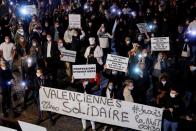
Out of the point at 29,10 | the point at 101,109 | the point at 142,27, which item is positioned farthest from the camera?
the point at 29,10

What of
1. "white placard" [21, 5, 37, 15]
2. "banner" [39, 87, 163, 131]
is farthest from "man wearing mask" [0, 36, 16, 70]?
"white placard" [21, 5, 37, 15]

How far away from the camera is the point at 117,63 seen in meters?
15.8

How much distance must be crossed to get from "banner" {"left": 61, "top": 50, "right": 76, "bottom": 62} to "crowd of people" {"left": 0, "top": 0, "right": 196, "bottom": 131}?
15cm

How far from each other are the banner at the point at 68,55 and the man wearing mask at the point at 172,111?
17.4 feet

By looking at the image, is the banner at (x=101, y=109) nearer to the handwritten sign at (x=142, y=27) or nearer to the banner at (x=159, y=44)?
the banner at (x=159, y=44)

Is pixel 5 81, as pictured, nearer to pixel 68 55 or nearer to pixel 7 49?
pixel 7 49

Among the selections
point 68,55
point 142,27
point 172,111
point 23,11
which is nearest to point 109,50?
point 142,27

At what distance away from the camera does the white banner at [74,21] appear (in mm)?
19609

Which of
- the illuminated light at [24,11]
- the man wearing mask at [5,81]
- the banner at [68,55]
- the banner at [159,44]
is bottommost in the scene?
the man wearing mask at [5,81]

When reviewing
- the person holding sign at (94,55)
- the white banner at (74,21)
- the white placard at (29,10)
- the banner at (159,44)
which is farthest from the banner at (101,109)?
the white placard at (29,10)

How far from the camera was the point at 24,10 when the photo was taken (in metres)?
21.5

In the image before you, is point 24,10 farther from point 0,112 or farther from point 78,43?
point 0,112

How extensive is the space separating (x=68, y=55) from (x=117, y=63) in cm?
243

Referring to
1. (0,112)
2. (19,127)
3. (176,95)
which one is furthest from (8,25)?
(19,127)
